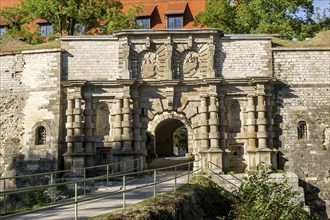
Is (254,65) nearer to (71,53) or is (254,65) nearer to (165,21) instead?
(71,53)

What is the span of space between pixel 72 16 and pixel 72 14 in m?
0.18

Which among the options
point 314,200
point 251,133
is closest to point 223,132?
point 251,133

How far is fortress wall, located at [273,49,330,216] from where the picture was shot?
22578mm

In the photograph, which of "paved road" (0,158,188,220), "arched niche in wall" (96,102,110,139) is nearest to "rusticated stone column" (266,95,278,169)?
"paved road" (0,158,188,220)

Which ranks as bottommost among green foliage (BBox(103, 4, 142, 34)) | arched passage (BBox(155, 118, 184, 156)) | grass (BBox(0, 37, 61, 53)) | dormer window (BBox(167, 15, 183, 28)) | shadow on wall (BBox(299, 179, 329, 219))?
shadow on wall (BBox(299, 179, 329, 219))

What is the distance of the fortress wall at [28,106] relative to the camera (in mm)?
22609

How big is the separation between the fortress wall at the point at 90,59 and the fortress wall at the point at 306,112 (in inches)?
287

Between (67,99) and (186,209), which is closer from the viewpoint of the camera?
(186,209)

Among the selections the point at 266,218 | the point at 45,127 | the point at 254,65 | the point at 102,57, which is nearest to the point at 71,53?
the point at 102,57

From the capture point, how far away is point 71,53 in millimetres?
23156

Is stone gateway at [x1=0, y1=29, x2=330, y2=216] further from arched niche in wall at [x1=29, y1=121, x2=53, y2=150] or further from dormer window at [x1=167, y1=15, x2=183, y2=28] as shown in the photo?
dormer window at [x1=167, y1=15, x2=183, y2=28]

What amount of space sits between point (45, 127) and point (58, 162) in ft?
5.43

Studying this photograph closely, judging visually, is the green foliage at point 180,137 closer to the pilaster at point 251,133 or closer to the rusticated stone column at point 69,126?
the pilaster at point 251,133

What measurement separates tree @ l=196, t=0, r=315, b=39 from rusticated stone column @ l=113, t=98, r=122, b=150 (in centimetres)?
1014
